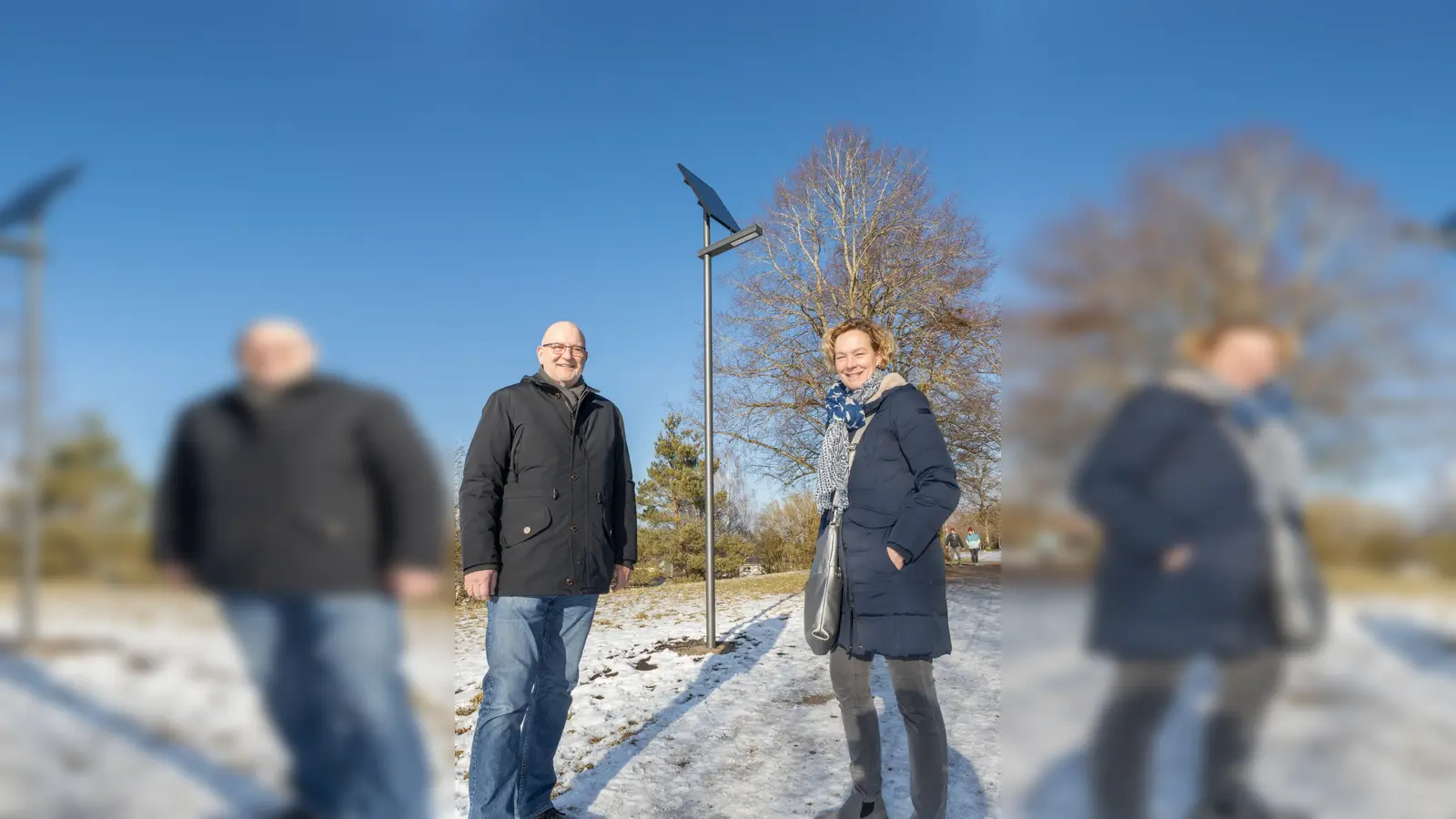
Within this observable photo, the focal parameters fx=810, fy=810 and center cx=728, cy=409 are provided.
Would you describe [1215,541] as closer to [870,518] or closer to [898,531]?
[898,531]

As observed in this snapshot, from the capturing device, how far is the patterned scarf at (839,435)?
3.03 meters

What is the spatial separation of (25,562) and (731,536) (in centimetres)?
1768

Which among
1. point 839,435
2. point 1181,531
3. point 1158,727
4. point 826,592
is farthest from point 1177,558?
point 839,435

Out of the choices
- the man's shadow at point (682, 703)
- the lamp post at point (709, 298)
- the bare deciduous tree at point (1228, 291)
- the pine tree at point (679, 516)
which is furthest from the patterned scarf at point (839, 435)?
the pine tree at point (679, 516)

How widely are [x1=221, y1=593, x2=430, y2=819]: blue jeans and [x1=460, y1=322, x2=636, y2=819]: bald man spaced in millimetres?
2068

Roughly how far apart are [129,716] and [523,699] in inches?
91.0

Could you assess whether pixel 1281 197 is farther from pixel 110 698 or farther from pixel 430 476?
pixel 110 698

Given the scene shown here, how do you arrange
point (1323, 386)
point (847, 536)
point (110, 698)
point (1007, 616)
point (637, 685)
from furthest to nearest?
point (637, 685), point (847, 536), point (1007, 616), point (110, 698), point (1323, 386)

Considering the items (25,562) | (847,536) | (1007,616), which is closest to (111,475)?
(25,562)

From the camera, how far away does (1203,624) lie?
70 centimetres

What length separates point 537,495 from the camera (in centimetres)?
312

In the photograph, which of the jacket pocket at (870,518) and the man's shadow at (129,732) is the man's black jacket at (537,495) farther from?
the man's shadow at (129,732)

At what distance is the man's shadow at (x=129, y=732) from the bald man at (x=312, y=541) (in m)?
0.05

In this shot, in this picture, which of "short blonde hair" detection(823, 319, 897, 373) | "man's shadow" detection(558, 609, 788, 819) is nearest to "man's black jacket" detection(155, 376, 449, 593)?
"short blonde hair" detection(823, 319, 897, 373)
